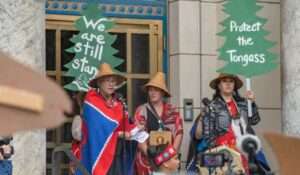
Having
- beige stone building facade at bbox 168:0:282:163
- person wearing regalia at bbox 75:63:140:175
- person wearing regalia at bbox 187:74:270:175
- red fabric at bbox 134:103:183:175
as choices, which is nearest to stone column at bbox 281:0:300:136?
person wearing regalia at bbox 187:74:270:175

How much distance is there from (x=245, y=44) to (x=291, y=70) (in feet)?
2.49

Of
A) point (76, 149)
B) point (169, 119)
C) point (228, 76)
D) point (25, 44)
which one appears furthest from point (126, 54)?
point (25, 44)

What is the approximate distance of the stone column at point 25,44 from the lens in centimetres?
718

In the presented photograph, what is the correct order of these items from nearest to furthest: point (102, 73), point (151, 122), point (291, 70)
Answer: point (102, 73)
point (151, 122)
point (291, 70)

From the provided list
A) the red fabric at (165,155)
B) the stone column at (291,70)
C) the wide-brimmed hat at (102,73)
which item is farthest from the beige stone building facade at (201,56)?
the wide-brimmed hat at (102,73)

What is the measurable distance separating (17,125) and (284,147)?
1.18m

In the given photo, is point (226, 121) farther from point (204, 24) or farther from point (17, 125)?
point (17, 125)

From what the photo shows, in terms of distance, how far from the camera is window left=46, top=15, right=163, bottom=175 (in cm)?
947

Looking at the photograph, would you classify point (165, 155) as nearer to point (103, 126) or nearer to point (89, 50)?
point (103, 126)

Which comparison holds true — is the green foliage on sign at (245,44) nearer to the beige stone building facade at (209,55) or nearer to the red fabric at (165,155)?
the beige stone building facade at (209,55)

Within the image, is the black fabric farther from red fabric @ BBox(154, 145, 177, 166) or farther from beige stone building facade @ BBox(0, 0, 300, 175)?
beige stone building facade @ BBox(0, 0, 300, 175)

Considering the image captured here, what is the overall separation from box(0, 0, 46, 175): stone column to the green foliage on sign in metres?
1.89

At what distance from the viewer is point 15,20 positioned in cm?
722

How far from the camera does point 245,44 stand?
8398mm
